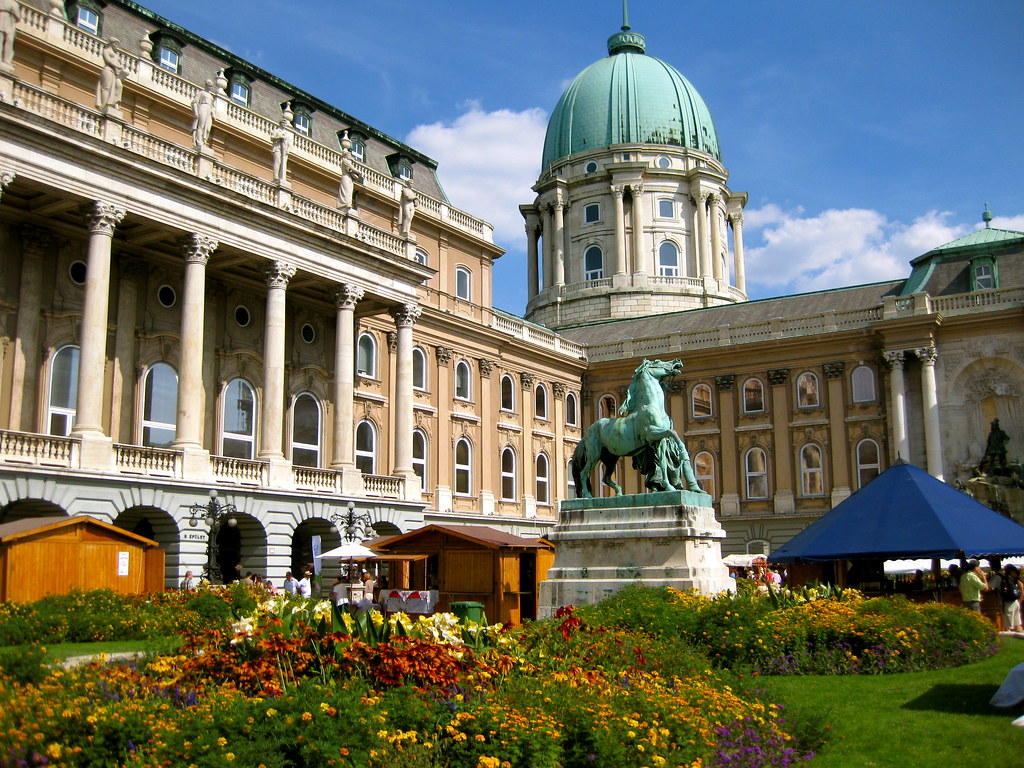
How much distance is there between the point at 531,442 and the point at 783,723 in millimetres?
41749

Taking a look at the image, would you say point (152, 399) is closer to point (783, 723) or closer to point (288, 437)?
point (288, 437)

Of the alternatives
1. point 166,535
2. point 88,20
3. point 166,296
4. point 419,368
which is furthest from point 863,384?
point 88,20

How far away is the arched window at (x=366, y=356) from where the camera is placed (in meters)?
42.2

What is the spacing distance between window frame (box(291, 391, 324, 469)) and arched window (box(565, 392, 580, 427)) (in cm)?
2083

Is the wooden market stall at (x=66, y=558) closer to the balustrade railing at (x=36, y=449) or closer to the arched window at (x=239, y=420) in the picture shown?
the balustrade railing at (x=36, y=449)

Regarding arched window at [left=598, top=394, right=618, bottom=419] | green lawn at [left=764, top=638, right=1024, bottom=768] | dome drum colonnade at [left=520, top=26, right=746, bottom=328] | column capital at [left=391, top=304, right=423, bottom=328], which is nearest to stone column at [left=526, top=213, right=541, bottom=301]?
dome drum colonnade at [left=520, top=26, right=746, bottom=328]

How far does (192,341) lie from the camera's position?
31.0 meters

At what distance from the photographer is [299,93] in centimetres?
4244

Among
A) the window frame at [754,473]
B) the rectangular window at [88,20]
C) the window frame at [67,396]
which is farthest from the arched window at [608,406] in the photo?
the rectangular window at [88,20]

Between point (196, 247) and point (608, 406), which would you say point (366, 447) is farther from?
point (608, 406)

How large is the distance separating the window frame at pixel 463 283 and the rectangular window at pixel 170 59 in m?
16.9

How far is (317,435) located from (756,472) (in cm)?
2613

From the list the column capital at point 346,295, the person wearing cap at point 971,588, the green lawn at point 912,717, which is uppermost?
the column capital at point 346,295

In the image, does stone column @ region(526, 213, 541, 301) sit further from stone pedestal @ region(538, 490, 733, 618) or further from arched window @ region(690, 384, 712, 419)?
stone pedestal @ region(538, 490, 733, 618)
